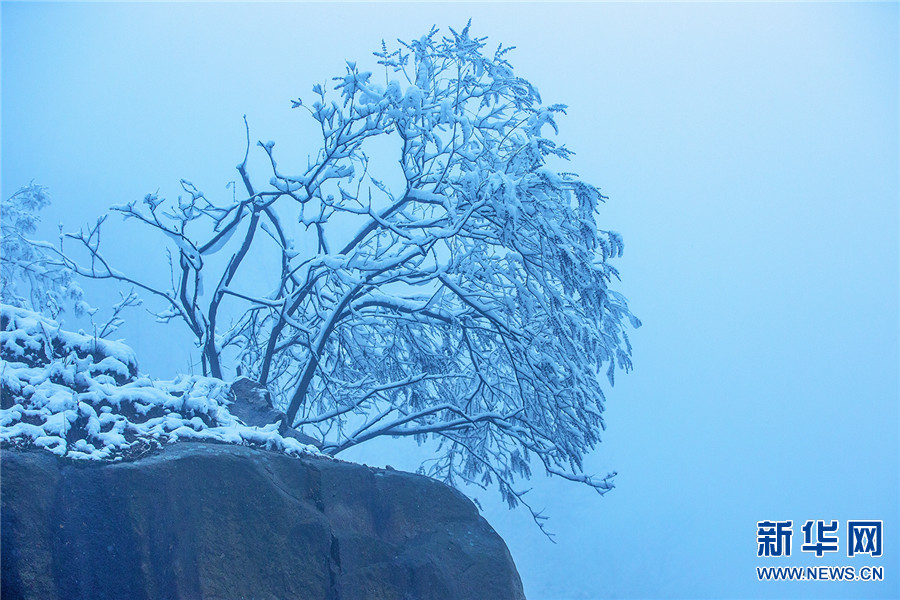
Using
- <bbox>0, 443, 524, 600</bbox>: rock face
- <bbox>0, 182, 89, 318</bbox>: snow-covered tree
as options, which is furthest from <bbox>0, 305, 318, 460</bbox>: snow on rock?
<bbox>0, 182, 89, 318</bbox>: snow-covered tree

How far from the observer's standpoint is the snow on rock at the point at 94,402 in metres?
4.35

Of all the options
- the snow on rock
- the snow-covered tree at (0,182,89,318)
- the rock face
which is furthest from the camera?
the snow-covered tree at (0,182,89,318)

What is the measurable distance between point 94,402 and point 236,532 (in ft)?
4.63

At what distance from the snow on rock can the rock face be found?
0.83 ft

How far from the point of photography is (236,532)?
13.9 feet

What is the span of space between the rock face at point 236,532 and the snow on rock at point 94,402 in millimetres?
252

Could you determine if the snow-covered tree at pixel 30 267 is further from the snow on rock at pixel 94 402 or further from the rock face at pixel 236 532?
the rock face at pixel 236 532

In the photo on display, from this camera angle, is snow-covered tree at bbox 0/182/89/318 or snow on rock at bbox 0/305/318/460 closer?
snow on rock at bbox 0/305/318/460

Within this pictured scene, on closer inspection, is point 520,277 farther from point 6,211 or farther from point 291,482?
point 6,211

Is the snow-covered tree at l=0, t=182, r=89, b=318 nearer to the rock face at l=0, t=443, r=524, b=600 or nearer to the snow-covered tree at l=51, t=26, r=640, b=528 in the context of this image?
the snow-covered tree at l=51, t=26, r=640, b=528

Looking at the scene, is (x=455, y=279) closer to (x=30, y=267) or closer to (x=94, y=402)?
(x=94, y=402)

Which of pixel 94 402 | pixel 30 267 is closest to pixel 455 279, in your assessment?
pixel 94 402

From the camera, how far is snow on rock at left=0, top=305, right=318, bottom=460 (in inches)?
171

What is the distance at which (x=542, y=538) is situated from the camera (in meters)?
35.3
